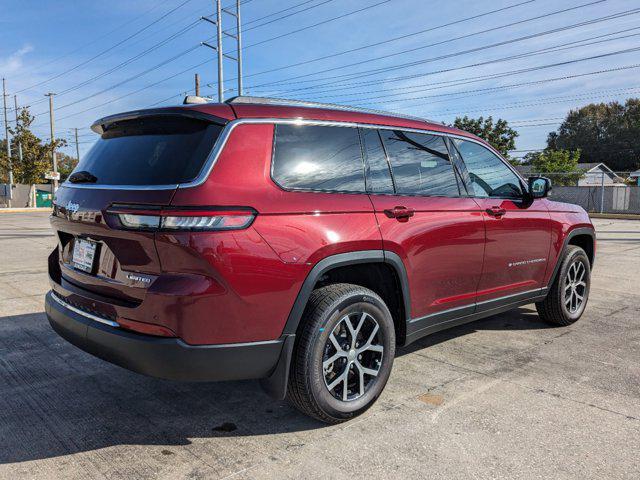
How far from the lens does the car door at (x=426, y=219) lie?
3158mm

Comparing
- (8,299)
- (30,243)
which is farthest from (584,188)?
(8,299)

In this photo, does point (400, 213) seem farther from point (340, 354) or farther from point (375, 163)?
point (340, 354)

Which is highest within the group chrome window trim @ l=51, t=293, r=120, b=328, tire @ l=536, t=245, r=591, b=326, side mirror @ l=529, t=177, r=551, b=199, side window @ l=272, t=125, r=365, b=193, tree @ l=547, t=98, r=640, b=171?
tree @ l=547, t=98, r=640, b=171

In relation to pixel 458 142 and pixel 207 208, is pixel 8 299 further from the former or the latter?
pixel 458 142

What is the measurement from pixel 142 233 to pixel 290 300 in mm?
795

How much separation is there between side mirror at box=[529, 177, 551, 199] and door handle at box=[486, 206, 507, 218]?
53cm

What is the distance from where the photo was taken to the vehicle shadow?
8.89ft

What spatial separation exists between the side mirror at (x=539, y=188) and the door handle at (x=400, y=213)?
167 cm

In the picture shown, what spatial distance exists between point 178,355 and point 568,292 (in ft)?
13.3

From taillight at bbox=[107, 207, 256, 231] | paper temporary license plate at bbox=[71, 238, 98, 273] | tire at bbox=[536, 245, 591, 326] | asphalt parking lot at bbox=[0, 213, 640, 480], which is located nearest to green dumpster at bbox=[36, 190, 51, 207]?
asphalt parking lot at bbox=[0, 213, 640, 480]

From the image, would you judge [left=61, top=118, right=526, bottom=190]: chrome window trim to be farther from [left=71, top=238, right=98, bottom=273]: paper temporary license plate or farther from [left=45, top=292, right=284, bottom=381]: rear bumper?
[left=45, top=292, right=284, bottom=381]: rear bumper

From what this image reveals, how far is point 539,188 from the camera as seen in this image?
14.3 ft

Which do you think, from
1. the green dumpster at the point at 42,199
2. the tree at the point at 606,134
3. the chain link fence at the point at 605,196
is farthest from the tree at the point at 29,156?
the tree at the point at 606,134

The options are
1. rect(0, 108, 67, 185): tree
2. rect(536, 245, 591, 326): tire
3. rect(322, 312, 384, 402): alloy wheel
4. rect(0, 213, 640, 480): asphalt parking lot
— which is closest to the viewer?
rect(0, 213, 640, 480): asphalt parking lot
